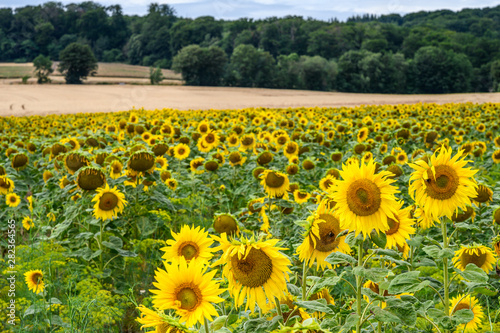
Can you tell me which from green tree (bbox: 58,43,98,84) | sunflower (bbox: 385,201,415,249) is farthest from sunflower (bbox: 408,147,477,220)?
green tree (bbox: 58,43,98,84)

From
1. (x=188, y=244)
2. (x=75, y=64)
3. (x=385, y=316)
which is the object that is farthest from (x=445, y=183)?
(x=75, y=64)

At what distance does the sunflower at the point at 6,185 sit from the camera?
5037 millimetres

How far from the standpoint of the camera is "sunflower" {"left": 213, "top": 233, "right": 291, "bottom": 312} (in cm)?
164

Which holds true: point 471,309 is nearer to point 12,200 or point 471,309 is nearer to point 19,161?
point 12,200

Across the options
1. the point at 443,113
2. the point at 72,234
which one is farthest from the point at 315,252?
the point at 443,113

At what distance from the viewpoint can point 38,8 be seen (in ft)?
322

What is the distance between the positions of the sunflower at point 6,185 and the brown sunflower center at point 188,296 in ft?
13.8

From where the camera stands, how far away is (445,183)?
2.15 metres

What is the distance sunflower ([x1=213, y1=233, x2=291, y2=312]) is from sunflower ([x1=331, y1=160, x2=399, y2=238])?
1.30ft

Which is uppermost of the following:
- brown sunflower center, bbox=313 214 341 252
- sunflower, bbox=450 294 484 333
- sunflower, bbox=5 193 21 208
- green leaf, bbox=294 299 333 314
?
brown sunflower center, bbox=313 214 341 252

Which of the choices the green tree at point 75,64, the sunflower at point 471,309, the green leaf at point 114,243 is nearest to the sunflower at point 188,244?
the sunflower at point 471,309

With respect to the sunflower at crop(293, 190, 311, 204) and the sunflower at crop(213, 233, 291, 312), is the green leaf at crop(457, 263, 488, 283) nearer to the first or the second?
the sunflower at crop(213, 233, 291, 312)

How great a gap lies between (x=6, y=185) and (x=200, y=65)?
6235 centimetres

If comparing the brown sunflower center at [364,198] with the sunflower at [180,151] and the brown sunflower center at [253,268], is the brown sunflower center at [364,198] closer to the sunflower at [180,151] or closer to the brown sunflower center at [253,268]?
the brown sunflower center at [253,268]
